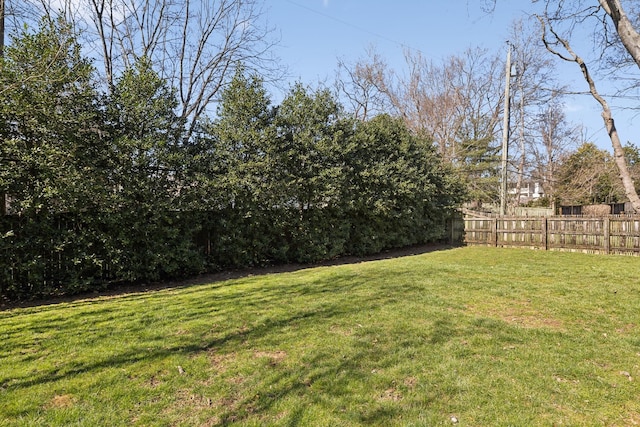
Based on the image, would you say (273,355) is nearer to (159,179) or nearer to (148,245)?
Answer: (148,245)

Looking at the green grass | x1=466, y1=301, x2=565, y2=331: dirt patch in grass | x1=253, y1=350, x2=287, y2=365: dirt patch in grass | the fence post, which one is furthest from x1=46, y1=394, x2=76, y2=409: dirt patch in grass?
the fence post

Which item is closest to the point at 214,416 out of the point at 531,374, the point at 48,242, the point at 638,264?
the point at 531,374

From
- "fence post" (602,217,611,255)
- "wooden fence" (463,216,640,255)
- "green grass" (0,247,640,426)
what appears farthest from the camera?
"fence post" (602,217,611,255)

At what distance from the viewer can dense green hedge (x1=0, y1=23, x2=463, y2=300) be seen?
222 inches

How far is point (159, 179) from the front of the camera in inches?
281

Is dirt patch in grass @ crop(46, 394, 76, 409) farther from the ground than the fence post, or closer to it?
closer to it

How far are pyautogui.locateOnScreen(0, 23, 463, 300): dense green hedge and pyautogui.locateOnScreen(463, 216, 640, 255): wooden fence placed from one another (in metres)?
4.45

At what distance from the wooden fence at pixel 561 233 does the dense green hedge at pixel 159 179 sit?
445 cm

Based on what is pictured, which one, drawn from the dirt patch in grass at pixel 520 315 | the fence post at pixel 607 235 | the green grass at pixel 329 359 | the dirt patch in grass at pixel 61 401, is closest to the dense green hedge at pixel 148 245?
the green grass at pixel 329 359

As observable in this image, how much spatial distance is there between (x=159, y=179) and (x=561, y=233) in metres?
12.0

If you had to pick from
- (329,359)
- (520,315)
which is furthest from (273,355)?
(520,315)

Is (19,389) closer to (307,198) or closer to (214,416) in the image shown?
(214,416)

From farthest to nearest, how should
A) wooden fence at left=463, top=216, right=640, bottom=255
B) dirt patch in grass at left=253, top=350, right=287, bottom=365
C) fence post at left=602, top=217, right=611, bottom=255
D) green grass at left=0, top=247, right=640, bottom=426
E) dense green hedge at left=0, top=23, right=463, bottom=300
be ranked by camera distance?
fence post at left=602, top=217, right=611, bottom=255 < wooden fence at left=463, top=216, right=640, bottom=255 < dense green hedge at left=0, top=23, right=463, bottom=300 < dirt patch in grass at left=253, top=350, right=287, bottom=365 < green grass at left=0, top=247, right=640, bottom=426

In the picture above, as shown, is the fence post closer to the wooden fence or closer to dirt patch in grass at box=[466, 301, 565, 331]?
the wooden fence
